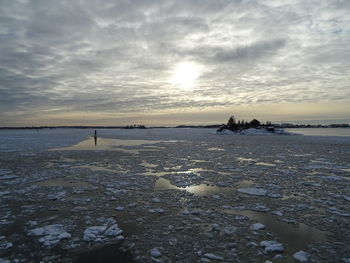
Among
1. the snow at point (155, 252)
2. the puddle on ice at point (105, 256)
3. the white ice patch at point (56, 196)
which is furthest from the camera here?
the white ice patch at point (56, 196)

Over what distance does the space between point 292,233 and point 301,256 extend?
0.81 metres

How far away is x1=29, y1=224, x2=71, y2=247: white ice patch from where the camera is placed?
3775 millimetres

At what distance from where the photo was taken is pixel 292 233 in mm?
4109

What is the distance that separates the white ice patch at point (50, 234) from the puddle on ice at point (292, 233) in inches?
158

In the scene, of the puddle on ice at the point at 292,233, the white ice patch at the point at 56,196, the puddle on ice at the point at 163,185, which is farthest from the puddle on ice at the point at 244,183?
the white ice patch at the point at 56,196

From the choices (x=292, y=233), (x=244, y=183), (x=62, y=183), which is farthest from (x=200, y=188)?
(x=62, y=183)

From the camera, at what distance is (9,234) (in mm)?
3994

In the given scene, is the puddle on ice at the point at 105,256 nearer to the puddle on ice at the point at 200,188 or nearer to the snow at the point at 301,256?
the snow at the point at 301,256

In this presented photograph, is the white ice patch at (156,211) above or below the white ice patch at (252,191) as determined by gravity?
above

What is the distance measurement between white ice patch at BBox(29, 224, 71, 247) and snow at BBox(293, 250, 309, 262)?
4000 mm

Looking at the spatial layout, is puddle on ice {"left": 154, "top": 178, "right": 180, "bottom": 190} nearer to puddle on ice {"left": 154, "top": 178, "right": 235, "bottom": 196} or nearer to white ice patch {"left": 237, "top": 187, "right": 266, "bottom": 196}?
puddle on ice {"left": 154, "top": 178, "right": 235, "bottom": 196}

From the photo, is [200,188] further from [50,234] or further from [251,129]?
[251,129]

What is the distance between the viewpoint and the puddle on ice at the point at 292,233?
3.70 metres

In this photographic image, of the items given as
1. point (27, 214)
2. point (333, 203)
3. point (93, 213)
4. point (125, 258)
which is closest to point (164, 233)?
point (125, 258)
